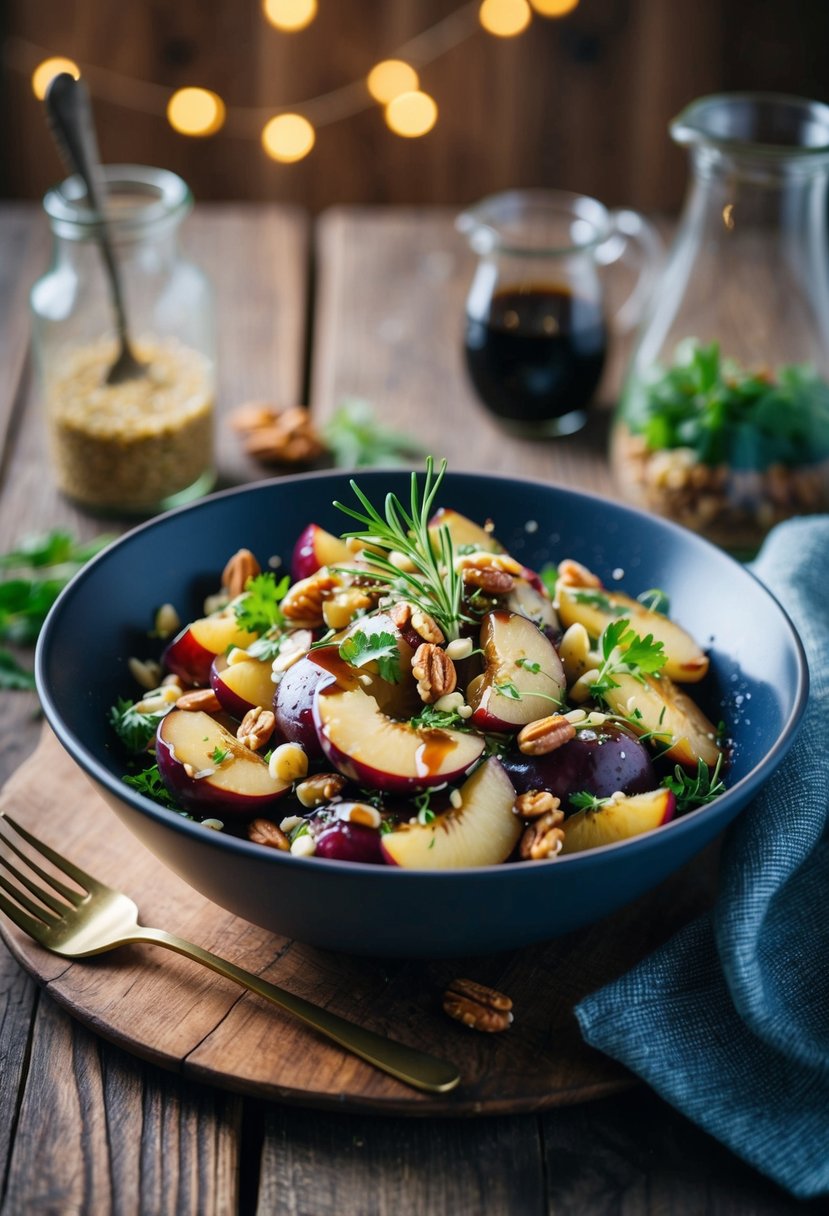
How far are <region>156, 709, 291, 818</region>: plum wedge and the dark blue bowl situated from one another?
0.06 m

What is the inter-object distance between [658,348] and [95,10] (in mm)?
2016

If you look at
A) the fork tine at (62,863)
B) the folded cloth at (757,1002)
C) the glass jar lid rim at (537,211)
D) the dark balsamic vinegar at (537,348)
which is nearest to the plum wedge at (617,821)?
the folded cloth at (757,1002)

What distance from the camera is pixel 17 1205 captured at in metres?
1.00

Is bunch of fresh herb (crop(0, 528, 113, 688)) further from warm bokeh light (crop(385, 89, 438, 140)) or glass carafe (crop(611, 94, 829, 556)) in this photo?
warm bokeh light (crop(385, 89, 438, 140))

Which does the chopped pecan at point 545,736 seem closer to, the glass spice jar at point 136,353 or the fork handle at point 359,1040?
the fork handle at point 359,1040

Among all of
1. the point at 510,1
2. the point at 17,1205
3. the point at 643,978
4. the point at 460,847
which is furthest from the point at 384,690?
the point at 510,1

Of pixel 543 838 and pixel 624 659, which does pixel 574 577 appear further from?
pixel 543 838

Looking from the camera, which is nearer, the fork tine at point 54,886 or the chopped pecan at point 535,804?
the chopped pecan at point 535,804

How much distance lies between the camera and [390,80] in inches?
131

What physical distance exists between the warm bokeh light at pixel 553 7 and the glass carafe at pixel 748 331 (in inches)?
58.0

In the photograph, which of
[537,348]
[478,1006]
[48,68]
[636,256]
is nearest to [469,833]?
[478,1006]

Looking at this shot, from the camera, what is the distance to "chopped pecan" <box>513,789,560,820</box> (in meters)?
1.08

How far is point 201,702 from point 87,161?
3.12ft

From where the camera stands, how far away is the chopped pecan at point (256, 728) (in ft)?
3.84
